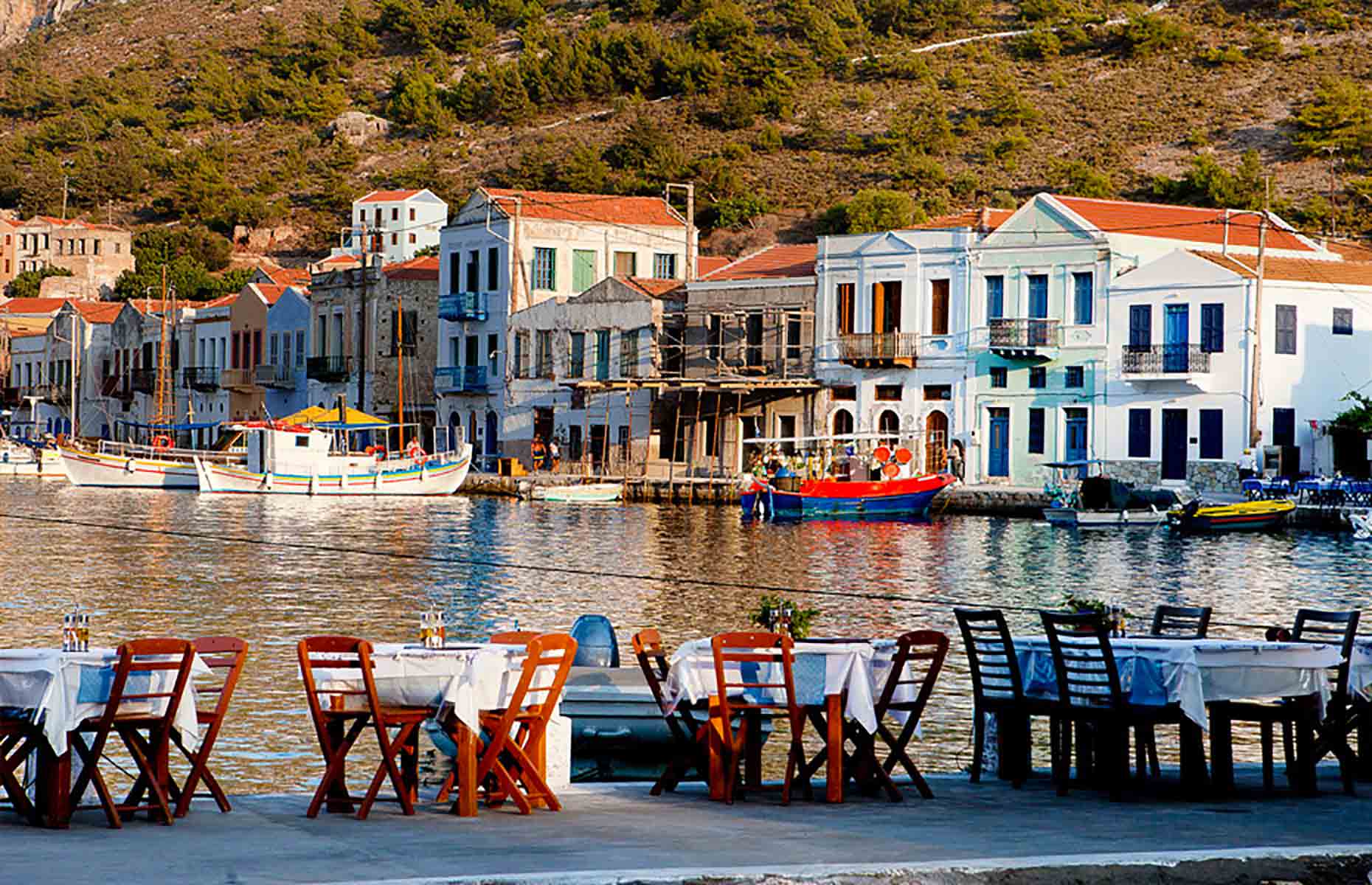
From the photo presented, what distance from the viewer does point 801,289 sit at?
212 feet

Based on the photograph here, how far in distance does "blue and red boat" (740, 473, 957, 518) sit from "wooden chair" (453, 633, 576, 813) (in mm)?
42656

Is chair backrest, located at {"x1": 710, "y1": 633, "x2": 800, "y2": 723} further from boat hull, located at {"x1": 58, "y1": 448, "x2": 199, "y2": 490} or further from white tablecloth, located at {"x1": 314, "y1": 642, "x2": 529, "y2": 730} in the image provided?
boat hull, located at {"x1": 58, "y1": 448, "x2": 199, "y2": 490}

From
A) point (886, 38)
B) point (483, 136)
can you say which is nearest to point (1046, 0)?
Answer: point (886, 38)

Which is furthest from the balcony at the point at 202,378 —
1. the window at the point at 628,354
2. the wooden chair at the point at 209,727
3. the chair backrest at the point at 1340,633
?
the wooden chair at the point at 209,727

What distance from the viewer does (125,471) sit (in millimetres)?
74250

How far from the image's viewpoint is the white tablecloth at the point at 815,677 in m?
11.3

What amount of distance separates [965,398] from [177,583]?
3198 centimetres

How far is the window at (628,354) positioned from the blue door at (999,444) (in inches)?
524

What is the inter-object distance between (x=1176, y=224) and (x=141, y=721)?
176 feet

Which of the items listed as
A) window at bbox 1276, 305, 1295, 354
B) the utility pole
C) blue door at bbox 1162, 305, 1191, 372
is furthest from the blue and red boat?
window at bbox 1276, 305, 1295, 354

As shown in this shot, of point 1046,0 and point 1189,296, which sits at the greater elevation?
point 1046,0

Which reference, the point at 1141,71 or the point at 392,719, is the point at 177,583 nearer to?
the point at 392,719

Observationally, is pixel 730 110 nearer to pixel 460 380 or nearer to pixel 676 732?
pixel 460 380

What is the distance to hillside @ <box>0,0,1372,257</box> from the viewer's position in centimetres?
10275
